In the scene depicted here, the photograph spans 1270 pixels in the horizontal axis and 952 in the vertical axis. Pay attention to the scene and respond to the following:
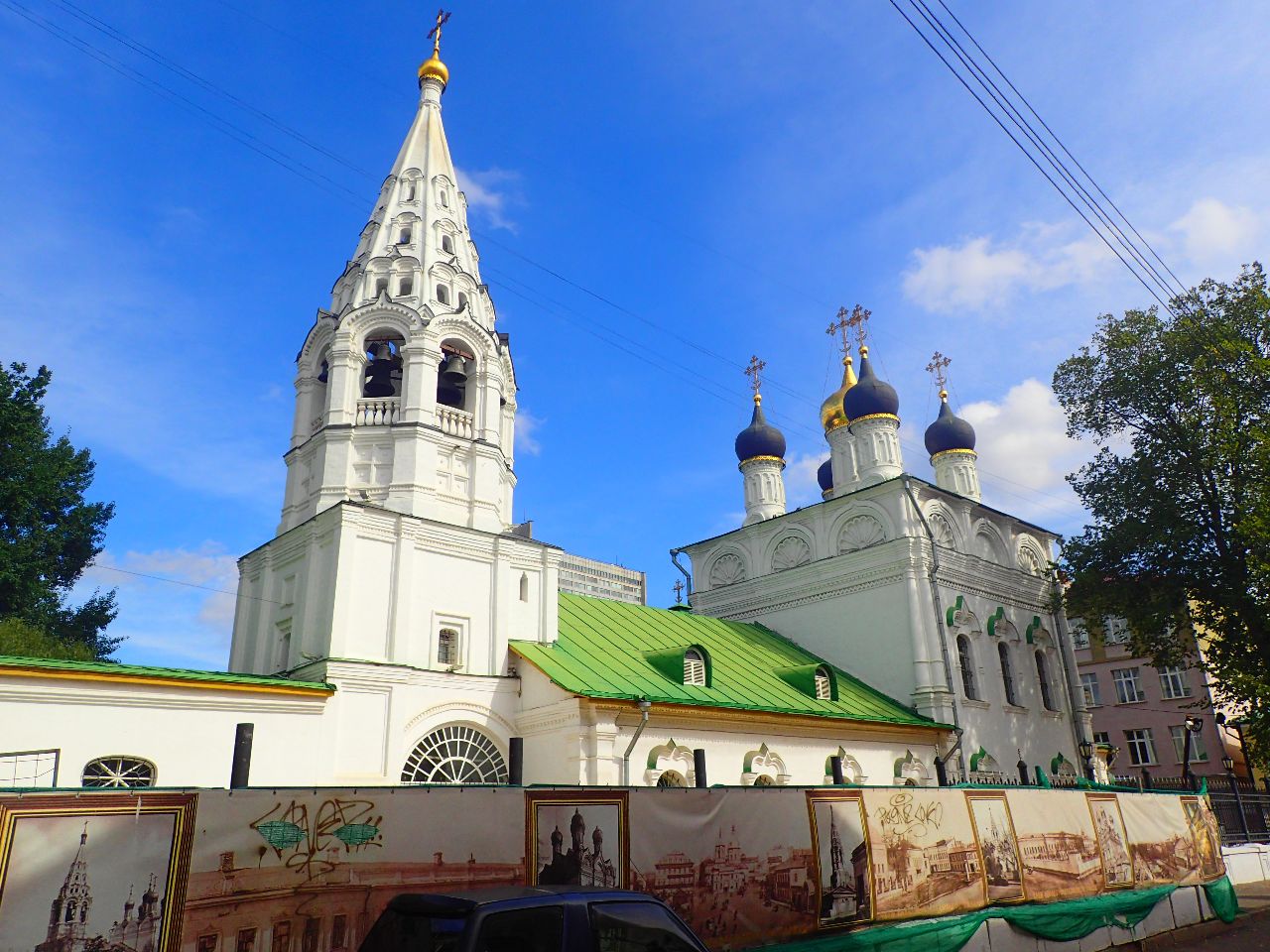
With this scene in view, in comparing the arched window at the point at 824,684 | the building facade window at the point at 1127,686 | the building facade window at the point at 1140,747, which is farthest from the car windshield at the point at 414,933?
the building facade window at the point at 1127,686

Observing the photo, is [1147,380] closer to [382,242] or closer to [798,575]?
[798,575]

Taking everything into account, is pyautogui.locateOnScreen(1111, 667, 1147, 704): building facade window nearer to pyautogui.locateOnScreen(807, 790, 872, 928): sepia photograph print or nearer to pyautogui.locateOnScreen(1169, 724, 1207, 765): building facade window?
pyautogui.locateOnScreen(1169, 724, 1207, 765): building facade window

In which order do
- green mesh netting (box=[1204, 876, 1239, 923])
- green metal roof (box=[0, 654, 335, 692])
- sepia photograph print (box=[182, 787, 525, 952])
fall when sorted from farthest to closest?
green mesh netting (box=[1204, 876, 1239, 923]) → green metal roof (box=[0, 654, 335, 692]) → sepia photograph print (box=[182, 787, 525, 952])

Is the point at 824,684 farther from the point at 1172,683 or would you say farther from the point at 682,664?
the point at 1172,683

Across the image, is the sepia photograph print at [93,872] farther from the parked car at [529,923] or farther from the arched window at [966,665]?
the arched window at [966,665]

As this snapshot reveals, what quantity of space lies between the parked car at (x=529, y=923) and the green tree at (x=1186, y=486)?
1924 cm

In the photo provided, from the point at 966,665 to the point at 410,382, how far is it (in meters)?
16.2

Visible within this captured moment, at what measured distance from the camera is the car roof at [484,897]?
4672 mm

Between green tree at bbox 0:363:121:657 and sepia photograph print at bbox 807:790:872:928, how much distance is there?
2501 centimetres

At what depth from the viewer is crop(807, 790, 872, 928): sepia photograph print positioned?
26.9ft

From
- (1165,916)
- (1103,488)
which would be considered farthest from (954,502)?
(1165,916)

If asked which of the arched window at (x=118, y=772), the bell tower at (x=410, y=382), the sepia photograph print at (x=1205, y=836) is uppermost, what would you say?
the bell tower at (x=410, y=382)

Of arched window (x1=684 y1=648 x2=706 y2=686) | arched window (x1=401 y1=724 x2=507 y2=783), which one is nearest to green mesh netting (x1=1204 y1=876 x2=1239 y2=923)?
arched window (x1=684 y1=648 x2=706 y2=686)

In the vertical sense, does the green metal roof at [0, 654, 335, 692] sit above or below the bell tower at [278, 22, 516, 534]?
below
